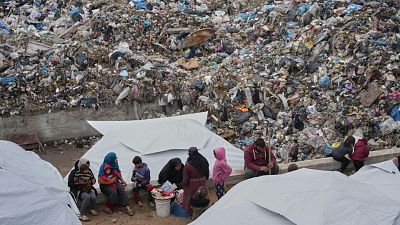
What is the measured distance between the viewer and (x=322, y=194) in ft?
18.2

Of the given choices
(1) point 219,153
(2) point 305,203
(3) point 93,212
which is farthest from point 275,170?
(3) point 93,212

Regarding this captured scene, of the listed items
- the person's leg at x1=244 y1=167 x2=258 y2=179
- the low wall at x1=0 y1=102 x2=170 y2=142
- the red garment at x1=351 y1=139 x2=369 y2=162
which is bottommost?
the low wall at x1=0 y1=102 x2=170 y2=142

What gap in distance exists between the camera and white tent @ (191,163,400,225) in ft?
17.5

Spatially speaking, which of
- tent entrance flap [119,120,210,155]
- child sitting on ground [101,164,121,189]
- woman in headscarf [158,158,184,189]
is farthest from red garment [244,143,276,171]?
child sitting on ground [101,164,121,189]

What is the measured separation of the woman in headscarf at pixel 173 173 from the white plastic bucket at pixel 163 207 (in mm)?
403

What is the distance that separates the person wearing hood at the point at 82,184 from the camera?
7023 mm

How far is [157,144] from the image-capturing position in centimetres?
889

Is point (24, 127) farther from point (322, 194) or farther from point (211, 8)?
point (322, 194)

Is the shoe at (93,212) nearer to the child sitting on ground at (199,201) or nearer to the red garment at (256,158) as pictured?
the child sitting on ground at (199,201)

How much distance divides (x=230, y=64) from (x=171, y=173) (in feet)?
20.9

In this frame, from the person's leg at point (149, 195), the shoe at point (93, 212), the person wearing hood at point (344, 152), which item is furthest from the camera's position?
the person wearing hood at point (344, 152)

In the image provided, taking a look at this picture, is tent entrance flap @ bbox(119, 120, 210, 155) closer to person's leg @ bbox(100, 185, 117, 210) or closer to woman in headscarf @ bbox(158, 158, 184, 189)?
woman in headscarf @ bbox(158, 158, 184, 189)

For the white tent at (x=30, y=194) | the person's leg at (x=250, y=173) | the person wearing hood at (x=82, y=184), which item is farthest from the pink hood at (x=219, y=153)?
the white tent at (x=30, y=194)

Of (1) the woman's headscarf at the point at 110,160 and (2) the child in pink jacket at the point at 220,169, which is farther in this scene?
(2) the child in pink jacket at the point at 220,169
